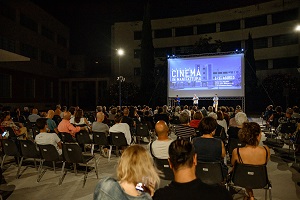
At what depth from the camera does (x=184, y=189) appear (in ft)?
7.03

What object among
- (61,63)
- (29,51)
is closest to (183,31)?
(61,63)

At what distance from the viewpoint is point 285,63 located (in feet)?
107

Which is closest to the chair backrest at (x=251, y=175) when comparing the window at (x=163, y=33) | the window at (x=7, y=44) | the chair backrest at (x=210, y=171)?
the chair backrest at (x=210, y=171)

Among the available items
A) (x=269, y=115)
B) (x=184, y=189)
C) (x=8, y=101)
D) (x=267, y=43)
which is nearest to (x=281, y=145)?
(x=269, y=115)

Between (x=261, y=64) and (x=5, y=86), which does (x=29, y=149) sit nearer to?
(x=5, y=86)

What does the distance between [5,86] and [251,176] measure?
2577cm

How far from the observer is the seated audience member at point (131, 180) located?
2154 mm

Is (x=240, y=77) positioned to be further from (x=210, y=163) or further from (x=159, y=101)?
(x=210, y=163)

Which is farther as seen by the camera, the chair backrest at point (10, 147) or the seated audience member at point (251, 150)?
the chair backrest at point (10, 147)

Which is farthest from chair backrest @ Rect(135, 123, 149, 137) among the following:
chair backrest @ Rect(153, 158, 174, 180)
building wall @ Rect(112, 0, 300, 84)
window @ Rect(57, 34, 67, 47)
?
window @ Rect(57, 34, 67, 47)

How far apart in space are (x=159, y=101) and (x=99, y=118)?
2119 cm

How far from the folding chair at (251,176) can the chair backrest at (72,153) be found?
9.94 feet

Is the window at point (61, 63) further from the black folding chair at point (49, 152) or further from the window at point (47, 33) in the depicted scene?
the black folding chair at point (49, 152)

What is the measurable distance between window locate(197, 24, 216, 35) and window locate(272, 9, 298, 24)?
7.08 meters
